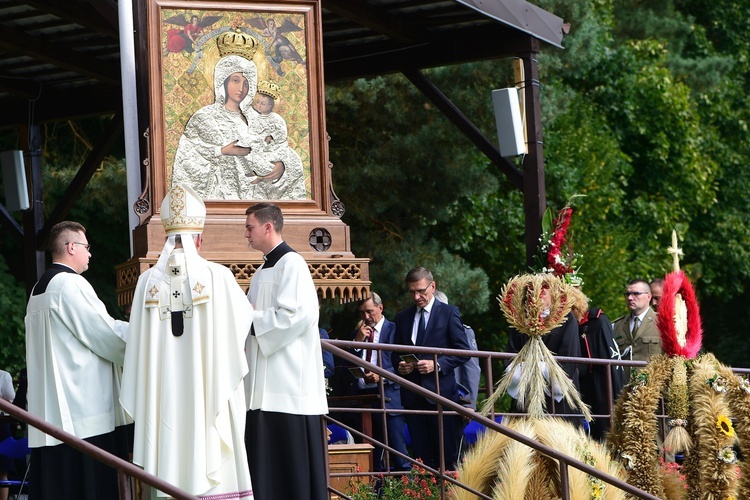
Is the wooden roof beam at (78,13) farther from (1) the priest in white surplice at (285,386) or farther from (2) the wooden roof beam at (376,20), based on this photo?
(1) the priest in white surplice at (285,386)

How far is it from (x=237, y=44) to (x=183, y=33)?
0.43 meters

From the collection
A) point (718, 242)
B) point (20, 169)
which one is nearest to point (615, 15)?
point (718, 242)

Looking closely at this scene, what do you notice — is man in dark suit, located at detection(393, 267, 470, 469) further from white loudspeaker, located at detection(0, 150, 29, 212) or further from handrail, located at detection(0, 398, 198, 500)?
white loudspeaker, located at detection(0, 150, 29, 212)

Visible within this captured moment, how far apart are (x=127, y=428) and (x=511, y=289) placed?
2835 mm

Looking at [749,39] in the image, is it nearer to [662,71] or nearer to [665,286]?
[662,71]

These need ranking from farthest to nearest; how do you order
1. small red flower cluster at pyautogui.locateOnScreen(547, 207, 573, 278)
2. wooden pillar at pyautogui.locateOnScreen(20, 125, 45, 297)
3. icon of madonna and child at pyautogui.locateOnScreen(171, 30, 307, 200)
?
wooden pillar at pyautogui.locateOnScreen(20, 125, 45, 297) → small red flower cluster at pyautogui.locateOnScreen(547, 207, 573, 278) → icon of madonna and child at pyautogui.locateOnScreen(171, 30, 307, 200)

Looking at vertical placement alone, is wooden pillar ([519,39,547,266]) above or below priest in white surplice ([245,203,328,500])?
above

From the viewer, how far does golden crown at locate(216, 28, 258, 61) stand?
10.3 meters

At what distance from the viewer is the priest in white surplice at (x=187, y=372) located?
755 centimetres

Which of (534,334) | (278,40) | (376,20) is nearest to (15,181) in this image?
(376,20)

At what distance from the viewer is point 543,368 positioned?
9.27 meters

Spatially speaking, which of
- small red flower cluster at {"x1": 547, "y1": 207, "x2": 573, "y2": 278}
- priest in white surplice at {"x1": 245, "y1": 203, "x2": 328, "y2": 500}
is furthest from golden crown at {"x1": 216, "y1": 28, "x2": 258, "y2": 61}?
small red flower cluster at {"x1": 547, "y1": 207, "x2": 573, "y2": 278}

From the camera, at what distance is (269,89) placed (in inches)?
408

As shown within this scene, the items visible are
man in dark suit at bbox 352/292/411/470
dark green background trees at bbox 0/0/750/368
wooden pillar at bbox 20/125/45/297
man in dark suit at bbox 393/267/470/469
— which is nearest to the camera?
man in dark suit at bbox 393/267/470/469
